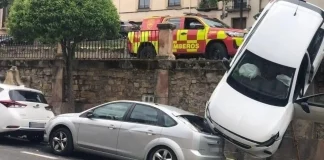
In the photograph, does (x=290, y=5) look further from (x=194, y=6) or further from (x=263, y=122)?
(x=194, y=6)

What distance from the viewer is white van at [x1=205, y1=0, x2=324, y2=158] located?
9.59 m

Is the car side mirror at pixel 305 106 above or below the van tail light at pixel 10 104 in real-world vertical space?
above

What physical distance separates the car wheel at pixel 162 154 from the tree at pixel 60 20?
5.68 metres

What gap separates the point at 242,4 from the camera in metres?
32.2

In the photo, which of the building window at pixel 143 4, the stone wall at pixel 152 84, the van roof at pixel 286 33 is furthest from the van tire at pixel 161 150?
the building window at pixel 143 4

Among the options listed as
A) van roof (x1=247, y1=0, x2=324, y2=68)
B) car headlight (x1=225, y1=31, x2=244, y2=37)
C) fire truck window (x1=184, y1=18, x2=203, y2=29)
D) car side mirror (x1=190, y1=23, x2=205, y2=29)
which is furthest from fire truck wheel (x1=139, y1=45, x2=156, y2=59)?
van roof (x1=247, y1=0, x2=324, y2=68)

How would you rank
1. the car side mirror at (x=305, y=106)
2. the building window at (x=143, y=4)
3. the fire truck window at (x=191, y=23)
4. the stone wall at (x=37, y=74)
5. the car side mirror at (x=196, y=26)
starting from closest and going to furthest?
the car side mirror at (x=305, y=106) → the car side mirror at (x=196, y=26) → the fire truck window at (x=191, y=23) → the stone wall at (x=37, y=74) → the building window at (x=143, y=4)

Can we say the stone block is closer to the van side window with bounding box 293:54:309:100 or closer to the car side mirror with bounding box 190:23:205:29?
the van side window with bounding box 293:54:309:100

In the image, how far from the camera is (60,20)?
14.1 metres

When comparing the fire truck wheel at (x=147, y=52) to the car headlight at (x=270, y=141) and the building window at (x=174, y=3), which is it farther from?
the building window at (x=174, y=3)

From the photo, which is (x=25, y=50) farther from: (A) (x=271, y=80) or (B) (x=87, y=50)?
(A) (x=271, y=80)

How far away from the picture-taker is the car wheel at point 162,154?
9609mm

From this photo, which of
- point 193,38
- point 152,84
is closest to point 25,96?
point 152,84

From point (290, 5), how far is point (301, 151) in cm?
401
